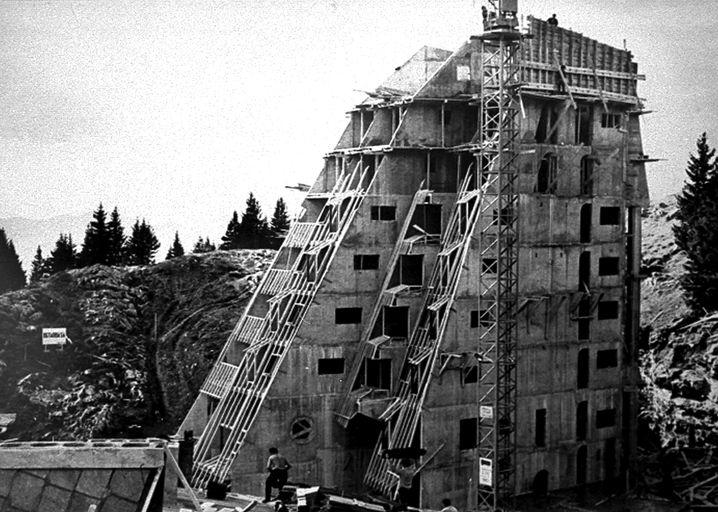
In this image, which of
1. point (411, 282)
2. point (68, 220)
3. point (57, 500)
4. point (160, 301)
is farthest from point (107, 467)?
point (68, 220)

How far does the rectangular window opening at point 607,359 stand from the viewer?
168ft

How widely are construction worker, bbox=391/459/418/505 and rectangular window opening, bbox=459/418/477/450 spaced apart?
103 inches

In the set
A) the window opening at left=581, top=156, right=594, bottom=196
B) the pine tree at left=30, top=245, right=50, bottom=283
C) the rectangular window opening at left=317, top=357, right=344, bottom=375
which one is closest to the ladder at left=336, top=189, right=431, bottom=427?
the rectangular window opening at left=317, top=357, right=344, bottom=375

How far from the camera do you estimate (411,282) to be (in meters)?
50.6

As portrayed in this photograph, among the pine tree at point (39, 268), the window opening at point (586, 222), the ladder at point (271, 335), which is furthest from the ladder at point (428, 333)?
the pine tree at point (39, 268)

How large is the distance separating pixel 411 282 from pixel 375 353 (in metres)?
4.02

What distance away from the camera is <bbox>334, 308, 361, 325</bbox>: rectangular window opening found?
49594mm

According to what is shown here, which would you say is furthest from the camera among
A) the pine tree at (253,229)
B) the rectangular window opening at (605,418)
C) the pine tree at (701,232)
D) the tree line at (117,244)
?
the pine tree at (253,229)

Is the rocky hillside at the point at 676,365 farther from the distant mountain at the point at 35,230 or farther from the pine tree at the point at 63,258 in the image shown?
the distant mountain at the point at 35,230

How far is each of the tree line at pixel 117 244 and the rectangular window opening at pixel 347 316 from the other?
43.4m

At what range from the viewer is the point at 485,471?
4241 centimetres

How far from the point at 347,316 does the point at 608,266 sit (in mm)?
12762

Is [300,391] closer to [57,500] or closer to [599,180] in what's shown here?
[599,180]

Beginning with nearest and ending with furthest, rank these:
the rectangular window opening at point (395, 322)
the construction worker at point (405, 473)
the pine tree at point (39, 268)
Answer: the construction worker at point (405, 473), the rectangular window opening at point (395, 322), the pine tree at point (39, 268)
